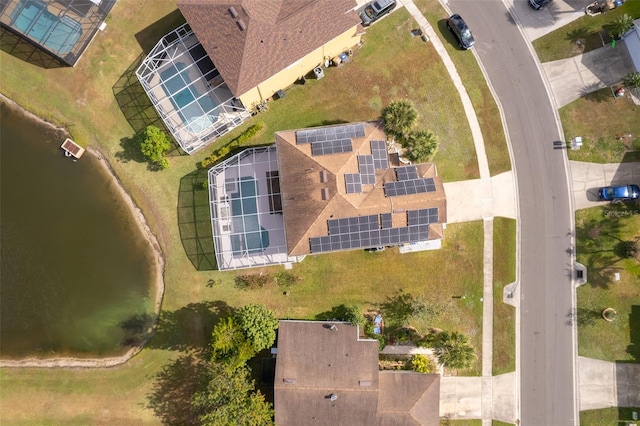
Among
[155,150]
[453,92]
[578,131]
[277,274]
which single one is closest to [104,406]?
[277,274]

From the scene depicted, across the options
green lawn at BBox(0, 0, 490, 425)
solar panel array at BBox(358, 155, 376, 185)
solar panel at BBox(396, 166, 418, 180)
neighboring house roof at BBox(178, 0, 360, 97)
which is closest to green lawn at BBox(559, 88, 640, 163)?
green lawn at BBox(0, 0, 490, 425)

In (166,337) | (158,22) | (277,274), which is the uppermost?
(158,22)

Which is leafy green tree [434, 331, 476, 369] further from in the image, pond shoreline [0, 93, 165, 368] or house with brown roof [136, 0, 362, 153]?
house with brown roof [136, 0, 362, 153]

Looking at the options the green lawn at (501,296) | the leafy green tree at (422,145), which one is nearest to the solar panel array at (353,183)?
the leafy green tree at (422,145)

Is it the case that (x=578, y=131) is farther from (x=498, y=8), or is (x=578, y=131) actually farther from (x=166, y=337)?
(x=166, y=337)

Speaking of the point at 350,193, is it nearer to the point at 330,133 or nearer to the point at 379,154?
the point at 379,154

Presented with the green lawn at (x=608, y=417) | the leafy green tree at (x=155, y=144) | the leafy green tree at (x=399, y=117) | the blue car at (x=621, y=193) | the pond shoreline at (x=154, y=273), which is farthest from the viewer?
the green lawn at (x=608, y=417)

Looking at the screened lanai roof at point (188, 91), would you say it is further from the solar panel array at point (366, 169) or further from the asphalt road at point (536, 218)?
the asphalt road at point (536, 218)

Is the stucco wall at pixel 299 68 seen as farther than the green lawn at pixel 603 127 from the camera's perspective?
No
